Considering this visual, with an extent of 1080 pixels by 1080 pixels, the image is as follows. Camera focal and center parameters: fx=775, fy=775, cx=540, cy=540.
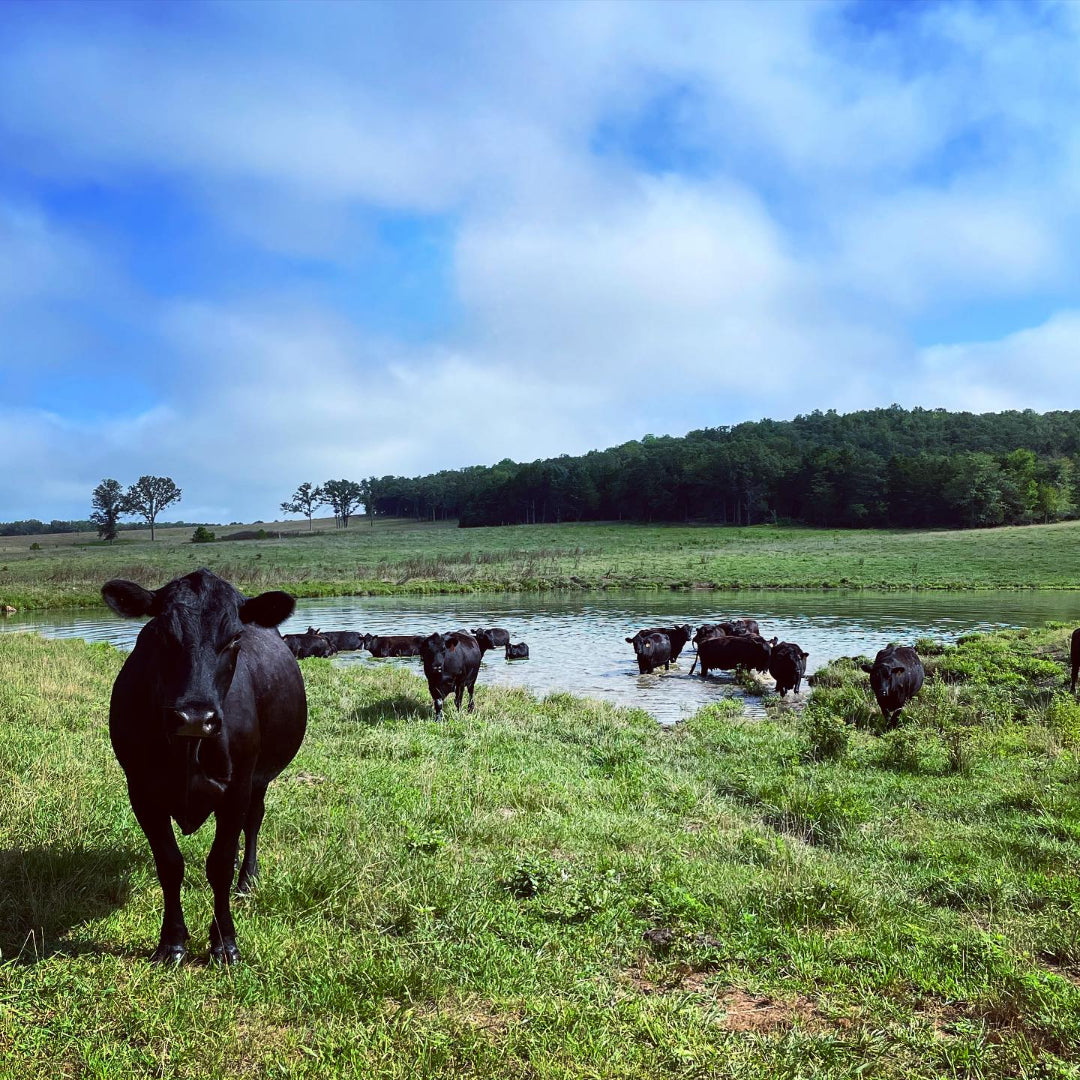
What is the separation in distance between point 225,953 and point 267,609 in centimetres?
190

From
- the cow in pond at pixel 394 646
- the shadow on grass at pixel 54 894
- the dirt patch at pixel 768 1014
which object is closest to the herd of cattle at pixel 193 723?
the shadow on grass at pixel 54 894

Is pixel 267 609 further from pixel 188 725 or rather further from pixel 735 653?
pixel 735 653

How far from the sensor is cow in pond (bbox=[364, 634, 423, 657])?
78.7 ft

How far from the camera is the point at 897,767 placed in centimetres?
1027

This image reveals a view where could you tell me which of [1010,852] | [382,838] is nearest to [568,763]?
[382,838]

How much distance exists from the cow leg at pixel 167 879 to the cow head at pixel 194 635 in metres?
0.71

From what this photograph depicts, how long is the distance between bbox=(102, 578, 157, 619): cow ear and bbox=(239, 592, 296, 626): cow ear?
1.65 ft

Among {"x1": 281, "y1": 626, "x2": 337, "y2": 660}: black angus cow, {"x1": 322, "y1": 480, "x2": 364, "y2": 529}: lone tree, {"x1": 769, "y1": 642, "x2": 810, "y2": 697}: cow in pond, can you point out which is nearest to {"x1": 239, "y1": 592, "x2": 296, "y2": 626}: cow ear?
{"x1": 769, "y1": 642, "x2": 810, "y2": 697}: cow in pond

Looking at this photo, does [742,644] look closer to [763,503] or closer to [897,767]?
[897,767]

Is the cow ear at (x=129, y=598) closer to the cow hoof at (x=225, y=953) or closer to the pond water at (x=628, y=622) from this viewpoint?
the cow hoof at (x=225, y=953)

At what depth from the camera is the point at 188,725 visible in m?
3.83

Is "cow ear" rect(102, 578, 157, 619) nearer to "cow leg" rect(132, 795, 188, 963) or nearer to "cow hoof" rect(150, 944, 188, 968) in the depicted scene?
"cow leg" rect(132, 795, 188, 963)

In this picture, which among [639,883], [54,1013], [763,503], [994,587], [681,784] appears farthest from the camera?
[763,503]

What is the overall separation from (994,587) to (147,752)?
51.8 m
